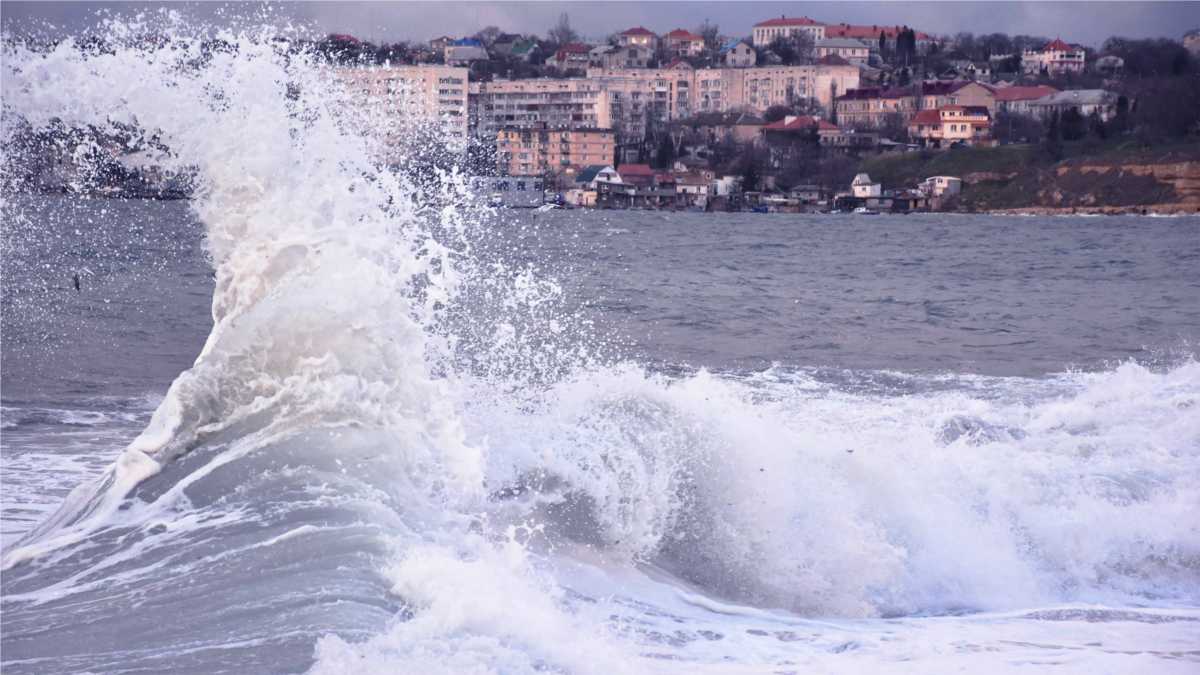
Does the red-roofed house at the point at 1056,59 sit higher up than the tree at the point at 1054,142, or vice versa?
the red-roofed house at the point at 1056,59

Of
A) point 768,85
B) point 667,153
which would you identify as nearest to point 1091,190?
point 667,153

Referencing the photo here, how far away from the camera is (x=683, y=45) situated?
181500 mm

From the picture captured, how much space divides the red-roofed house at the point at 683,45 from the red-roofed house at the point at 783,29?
10488 millimetres

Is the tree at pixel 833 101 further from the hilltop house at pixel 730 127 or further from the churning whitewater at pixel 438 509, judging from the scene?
the churning whitewater at pixel 438 509

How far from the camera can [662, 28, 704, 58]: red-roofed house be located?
591ft

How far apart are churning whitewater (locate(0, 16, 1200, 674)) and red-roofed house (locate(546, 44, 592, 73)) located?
140 meters

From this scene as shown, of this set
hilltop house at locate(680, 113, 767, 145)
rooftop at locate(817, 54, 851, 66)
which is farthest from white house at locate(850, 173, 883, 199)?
rooftop at locate(817, 54, 851, 66)

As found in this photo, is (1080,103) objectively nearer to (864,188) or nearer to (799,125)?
(799,125)

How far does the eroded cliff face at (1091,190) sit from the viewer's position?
83062 millimetres

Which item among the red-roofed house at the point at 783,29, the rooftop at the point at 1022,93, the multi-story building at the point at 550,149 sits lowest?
the multi-story building at the point at 550,149

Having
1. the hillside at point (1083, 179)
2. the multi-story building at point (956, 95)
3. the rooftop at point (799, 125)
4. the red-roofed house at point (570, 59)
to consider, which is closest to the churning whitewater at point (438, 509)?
the hillside at point (1083, 179)

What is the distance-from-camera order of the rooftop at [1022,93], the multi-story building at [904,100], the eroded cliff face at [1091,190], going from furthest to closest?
the rooftop at [1022,93], the multi-story building at [904,100], the eroded cliff face at [1091,190]

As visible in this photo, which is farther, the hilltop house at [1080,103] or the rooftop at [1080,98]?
the rooftop at [1080,98]

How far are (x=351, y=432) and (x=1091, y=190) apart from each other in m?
90.8
